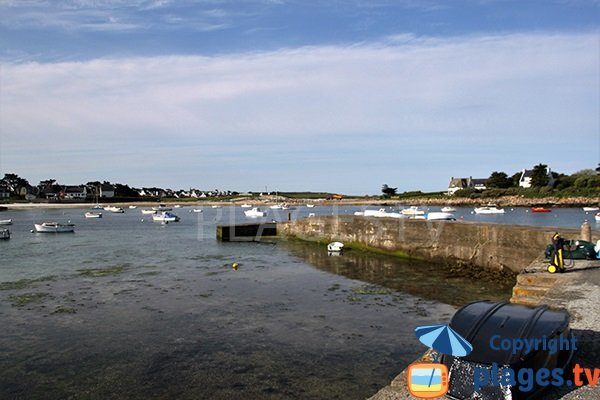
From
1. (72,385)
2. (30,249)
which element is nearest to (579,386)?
(72,385)

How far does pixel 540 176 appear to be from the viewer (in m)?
114

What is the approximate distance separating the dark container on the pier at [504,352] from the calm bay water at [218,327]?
3074 millimetres

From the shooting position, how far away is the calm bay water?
9.05 metres

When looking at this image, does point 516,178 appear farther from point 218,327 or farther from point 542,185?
point 218,327

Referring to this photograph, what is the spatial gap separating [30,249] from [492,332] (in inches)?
1505

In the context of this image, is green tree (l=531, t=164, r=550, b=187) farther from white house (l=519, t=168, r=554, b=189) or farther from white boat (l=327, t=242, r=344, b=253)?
white boat (l=327, t=242, r=344, b=253)

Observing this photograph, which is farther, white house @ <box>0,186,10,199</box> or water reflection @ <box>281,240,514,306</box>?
white house @ <box>0,186,10,199</box>

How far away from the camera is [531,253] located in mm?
18578

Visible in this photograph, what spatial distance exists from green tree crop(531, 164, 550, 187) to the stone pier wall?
319 feet

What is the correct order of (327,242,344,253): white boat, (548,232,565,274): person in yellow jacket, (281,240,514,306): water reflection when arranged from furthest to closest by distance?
(327,242,344,253): white boat
(281,240,514,306): water reflection
(548,232,565,274): person in yellow jacket

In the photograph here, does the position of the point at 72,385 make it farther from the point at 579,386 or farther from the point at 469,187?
the point at 469,187

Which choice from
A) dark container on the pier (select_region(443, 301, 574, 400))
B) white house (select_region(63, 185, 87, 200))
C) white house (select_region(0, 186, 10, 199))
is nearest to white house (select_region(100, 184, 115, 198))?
white house (select_region(63, 185, 87, 200))

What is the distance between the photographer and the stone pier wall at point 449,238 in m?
18.9

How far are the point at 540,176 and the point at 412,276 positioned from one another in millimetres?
108134
